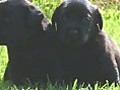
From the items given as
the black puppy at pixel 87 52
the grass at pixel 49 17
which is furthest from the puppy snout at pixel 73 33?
the grass at pixel 49 17

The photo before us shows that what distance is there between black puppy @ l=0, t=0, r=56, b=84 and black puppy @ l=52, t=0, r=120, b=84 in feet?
0.45

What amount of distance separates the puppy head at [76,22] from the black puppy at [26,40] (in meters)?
0.23

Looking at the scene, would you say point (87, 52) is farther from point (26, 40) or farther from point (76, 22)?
point (26, 40)

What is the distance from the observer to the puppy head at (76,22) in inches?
237

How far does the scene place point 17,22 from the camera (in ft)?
20.5

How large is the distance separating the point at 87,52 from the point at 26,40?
0.62 m

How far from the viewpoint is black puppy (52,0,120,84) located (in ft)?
20.1

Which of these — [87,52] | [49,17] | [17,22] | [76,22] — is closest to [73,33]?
[76,22]

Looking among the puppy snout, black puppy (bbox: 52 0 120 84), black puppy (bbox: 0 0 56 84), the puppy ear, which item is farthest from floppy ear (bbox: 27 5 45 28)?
the puppy ear

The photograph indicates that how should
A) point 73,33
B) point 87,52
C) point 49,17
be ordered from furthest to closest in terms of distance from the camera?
point 49,17, point 87,52, point 73,33

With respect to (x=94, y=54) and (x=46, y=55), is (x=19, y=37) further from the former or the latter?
(x=94, y=54)

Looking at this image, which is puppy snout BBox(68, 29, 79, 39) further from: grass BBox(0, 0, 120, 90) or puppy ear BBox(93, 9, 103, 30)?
grass BBox(0, 0, 120, 90)

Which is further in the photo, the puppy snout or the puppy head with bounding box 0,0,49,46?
the puppy head with bounding box 0,0,49,46

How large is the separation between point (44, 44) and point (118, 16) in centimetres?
428
